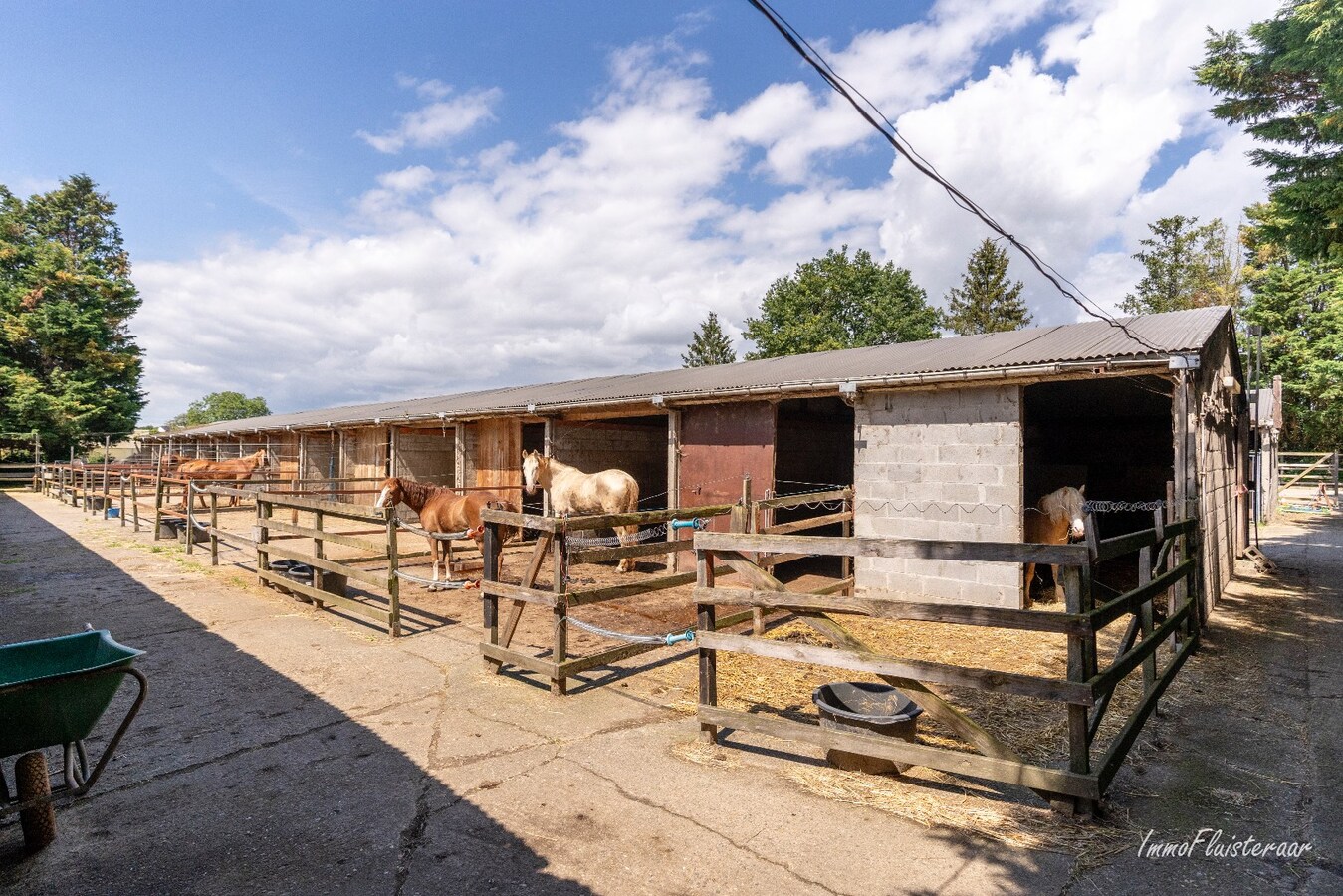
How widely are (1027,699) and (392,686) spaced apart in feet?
18.8

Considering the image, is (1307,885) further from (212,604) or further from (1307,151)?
(212,604)

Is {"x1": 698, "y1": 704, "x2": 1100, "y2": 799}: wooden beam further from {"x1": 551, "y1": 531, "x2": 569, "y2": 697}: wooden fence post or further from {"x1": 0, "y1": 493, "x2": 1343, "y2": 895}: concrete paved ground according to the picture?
{"x1": 551, "y1": 531, "x2": 569, "y2": 697}: wooden fence post

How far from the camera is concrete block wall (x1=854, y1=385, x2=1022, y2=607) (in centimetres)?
830

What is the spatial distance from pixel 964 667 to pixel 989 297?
5083 centimetres

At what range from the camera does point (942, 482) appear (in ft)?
29.0

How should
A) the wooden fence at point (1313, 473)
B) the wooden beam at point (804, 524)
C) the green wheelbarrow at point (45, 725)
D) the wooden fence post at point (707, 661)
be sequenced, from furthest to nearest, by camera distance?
1. the wooden fence at point (1313, 473)
2. the wooden beam at point (804, 524)
3. the wooden fence post at point (707, 661)
4. the green wheelbarrow at point (45, 725)

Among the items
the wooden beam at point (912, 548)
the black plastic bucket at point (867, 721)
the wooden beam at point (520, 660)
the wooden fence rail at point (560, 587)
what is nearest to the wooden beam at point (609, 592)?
the wooden fence rail at point (560, 587)

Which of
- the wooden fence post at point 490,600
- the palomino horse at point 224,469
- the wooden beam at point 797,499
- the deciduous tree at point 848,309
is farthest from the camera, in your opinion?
the deciduous tree at point 848,309

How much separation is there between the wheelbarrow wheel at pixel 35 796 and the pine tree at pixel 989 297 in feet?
168

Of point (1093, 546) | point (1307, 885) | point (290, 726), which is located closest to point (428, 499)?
point (290, 726)

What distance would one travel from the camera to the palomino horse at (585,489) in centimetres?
1260

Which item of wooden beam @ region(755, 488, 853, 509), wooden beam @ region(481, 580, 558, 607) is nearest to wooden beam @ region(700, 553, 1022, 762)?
wooden beam @ region(481, 580, 558, 607)

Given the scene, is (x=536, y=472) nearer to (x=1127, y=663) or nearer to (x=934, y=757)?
(x=934, y=757)

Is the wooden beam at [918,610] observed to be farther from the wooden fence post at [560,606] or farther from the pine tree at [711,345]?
the pine tree at [711,345]
